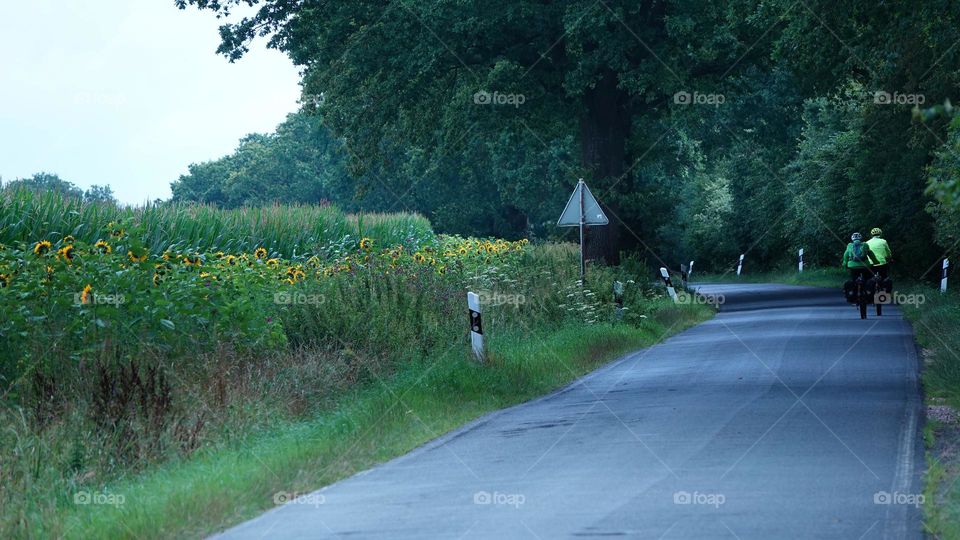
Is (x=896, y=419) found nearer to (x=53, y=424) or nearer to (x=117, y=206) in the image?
(x=53, y=424)

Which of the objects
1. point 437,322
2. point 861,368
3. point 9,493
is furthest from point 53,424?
point 861,368

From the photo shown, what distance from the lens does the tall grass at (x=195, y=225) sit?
75.1 ft

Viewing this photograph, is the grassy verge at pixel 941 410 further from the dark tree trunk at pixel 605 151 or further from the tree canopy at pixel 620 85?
the dark tree trunk at pixel 605 151

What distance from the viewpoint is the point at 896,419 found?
48.5 feet

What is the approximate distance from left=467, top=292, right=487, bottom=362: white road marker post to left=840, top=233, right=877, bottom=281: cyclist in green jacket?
14310mm

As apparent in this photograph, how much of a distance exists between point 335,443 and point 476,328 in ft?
23.3

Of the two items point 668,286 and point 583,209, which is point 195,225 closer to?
point 583,209

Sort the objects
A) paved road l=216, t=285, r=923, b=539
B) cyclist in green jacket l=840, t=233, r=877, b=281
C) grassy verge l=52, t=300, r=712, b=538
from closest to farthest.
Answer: paved road l=216, t=285, r=923, b=539 → grassy verge l=52, t=300, r=712, b=538 → cyclist in green jacket l=840, t=233, r=877, b=281

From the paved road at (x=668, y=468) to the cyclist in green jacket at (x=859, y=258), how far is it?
11270mm

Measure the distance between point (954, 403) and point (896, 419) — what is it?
1.38 meters

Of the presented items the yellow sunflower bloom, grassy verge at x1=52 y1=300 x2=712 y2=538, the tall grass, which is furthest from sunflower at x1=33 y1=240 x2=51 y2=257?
grassy verge at x1=52 y1=300 x2=712 y2=538

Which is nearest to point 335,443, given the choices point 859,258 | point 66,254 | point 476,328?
point 66,254

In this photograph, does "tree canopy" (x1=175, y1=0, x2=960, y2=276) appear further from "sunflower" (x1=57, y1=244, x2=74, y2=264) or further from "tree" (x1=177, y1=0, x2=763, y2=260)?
"sunflower" (x1=57, y1=244, x2=74, y2=264)

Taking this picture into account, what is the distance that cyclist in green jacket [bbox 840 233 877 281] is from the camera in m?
32.0
